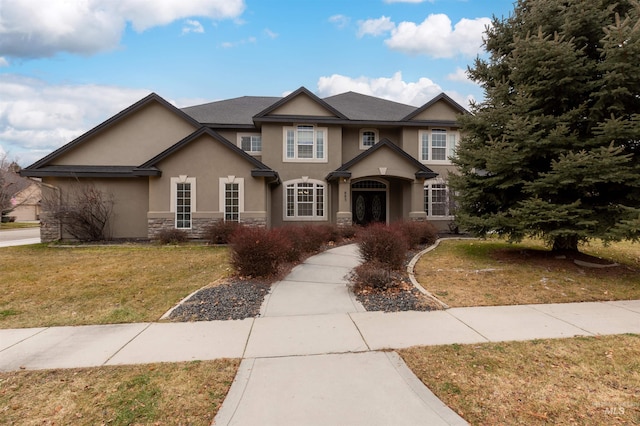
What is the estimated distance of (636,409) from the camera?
9.71 ft

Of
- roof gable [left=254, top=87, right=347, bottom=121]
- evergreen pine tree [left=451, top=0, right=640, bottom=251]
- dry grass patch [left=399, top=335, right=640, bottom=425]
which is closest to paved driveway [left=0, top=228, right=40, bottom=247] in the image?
roof gable [left=254, top=87, right=347, bottom=121]

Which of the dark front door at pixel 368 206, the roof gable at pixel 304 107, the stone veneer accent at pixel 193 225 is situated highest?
the roof gable at pixel 304 107

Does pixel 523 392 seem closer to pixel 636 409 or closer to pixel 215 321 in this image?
pixel 636 409

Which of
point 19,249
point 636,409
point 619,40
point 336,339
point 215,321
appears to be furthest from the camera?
point 19,249


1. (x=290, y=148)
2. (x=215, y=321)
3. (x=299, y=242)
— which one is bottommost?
(x=215, y=321)

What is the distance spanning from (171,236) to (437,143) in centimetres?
1472

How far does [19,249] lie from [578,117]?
20.2 meters

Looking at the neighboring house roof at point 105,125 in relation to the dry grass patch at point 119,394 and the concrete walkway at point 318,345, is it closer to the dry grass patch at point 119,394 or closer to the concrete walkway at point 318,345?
the concrete walkway at point 318,345

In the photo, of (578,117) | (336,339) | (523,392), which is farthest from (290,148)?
(523,392)

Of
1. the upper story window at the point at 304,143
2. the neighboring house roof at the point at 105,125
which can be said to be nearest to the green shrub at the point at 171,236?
the neighboring house roof at the point at 105,125

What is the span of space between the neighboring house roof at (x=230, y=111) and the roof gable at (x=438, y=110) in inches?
364

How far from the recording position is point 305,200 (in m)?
17.4

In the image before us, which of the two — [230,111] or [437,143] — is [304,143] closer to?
[230,111]

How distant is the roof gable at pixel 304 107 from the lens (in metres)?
17.0
